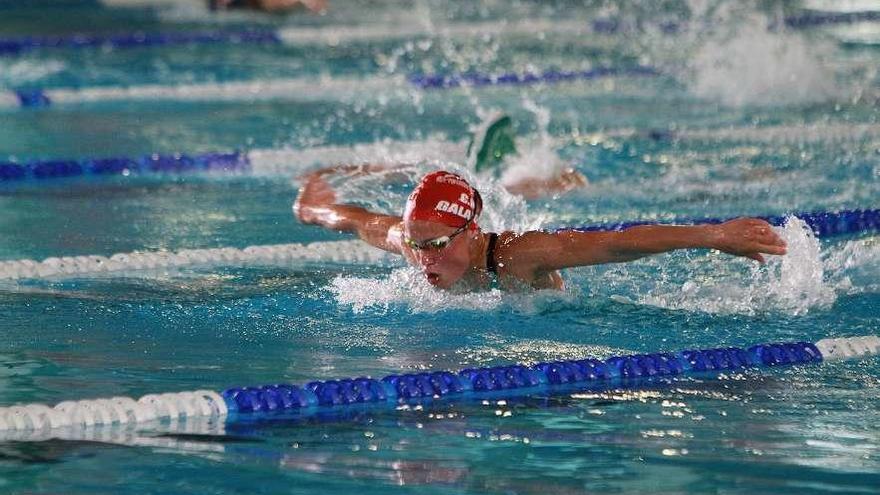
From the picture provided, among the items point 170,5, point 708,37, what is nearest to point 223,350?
point 708,37

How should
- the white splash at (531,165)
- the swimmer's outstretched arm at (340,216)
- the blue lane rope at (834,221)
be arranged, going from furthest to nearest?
the white splash at (531,165) → the blue lane rope at (834,221) → the swimmer's outstretched arm at (340,216)

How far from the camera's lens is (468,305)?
14.8 ft

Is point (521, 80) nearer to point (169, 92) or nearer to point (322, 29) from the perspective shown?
point (169, 92)

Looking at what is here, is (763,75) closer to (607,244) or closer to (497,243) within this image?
(497,243)

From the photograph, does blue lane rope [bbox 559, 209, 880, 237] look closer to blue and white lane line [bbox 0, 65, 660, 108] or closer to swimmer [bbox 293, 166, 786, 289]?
swimmer [bbox 293, 166, 786, 289]

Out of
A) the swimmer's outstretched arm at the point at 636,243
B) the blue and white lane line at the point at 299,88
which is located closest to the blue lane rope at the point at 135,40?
the blue and white lane line at the point at 299,88

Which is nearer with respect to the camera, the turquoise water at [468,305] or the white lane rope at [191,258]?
the turquoise water at [468,305]

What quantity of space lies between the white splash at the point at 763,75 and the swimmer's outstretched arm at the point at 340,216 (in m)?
4.22

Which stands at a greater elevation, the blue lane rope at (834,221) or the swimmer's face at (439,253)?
the blue lane rope at (834,221)

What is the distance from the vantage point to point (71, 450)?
3.30 m

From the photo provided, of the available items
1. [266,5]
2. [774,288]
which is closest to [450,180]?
[774,288]

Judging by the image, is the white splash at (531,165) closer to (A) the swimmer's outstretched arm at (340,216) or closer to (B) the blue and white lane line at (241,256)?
(B) the blue and white lane line at (241,256)

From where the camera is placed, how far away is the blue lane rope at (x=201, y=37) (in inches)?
442

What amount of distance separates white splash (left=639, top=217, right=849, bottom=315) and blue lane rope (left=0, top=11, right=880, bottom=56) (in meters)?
7.15
